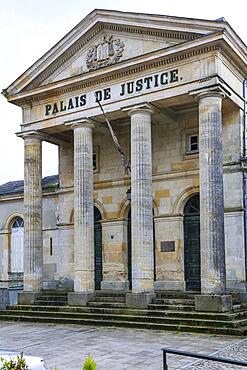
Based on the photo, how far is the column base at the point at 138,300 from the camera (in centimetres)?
1661

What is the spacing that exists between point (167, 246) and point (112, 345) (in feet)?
23.4

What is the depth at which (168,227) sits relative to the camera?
63.9 ft

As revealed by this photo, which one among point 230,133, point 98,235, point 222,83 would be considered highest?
point 222,83

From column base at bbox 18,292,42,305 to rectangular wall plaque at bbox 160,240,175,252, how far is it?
4.84 meters

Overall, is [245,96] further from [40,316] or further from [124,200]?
[40,316]

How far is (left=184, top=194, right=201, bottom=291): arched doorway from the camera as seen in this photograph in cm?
1902

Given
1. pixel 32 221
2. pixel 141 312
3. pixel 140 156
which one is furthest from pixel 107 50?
pixel 141 312

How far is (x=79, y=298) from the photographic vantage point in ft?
59.5

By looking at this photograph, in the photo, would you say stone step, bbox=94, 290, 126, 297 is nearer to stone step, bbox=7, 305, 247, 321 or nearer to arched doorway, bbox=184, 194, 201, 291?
stone step, bbox=7, 305, 247, 321

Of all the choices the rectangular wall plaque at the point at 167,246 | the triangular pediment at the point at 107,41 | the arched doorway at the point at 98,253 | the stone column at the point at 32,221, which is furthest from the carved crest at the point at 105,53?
the rectangular wall plaque at the point at 167,246

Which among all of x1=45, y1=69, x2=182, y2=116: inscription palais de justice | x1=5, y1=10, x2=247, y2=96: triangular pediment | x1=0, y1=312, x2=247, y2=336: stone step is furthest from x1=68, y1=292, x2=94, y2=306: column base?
x1=5, y1=10, x2=247, y2=96: triangular pediment

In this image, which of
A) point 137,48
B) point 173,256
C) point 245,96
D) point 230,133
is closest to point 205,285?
point 173,256

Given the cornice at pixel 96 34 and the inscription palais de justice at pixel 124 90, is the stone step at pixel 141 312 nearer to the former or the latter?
the inscription palais de justice at pixel 124 90

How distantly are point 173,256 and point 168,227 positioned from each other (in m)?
1.05
